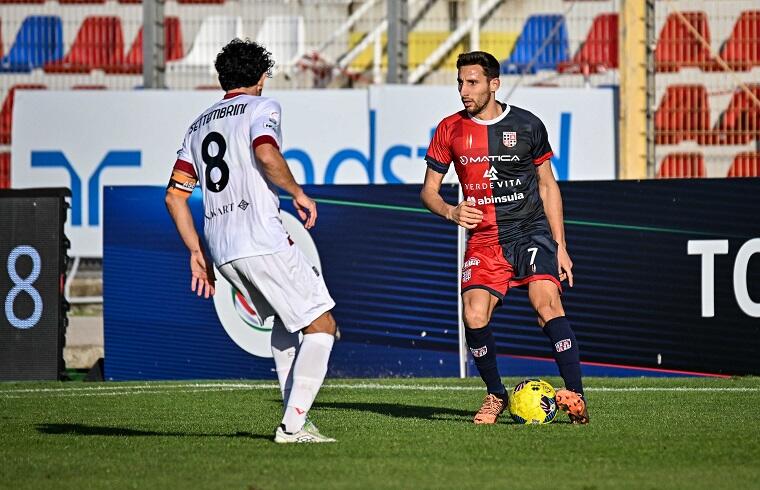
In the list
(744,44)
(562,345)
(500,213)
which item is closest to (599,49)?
(744,44)

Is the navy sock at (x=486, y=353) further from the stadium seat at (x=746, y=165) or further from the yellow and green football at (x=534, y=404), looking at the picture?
the stadium seat at (x=746, y=165)

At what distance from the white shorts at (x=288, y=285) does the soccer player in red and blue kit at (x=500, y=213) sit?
1362mm

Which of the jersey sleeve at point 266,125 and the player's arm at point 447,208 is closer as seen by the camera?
the jersey sleeve at point 266,125

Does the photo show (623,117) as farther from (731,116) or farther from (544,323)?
(544,323)

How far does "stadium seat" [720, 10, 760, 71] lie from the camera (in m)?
16.5

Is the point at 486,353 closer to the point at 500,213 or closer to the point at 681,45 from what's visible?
the point at 500,213

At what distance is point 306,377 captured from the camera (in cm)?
669

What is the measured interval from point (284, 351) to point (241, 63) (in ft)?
4.94

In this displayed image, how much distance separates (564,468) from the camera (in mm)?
5859

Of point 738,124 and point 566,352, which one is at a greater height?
point 738,124

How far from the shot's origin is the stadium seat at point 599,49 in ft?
55.7

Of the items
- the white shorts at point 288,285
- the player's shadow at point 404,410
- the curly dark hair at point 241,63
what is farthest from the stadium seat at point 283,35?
the white shorts at point 288,285

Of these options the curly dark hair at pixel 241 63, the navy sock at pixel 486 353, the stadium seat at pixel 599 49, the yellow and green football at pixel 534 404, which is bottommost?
the yellow and green football at pixel 534 404

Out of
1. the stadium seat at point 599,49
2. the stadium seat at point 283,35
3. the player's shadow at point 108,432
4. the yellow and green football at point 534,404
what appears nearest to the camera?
the player's shadow at point 108,432
